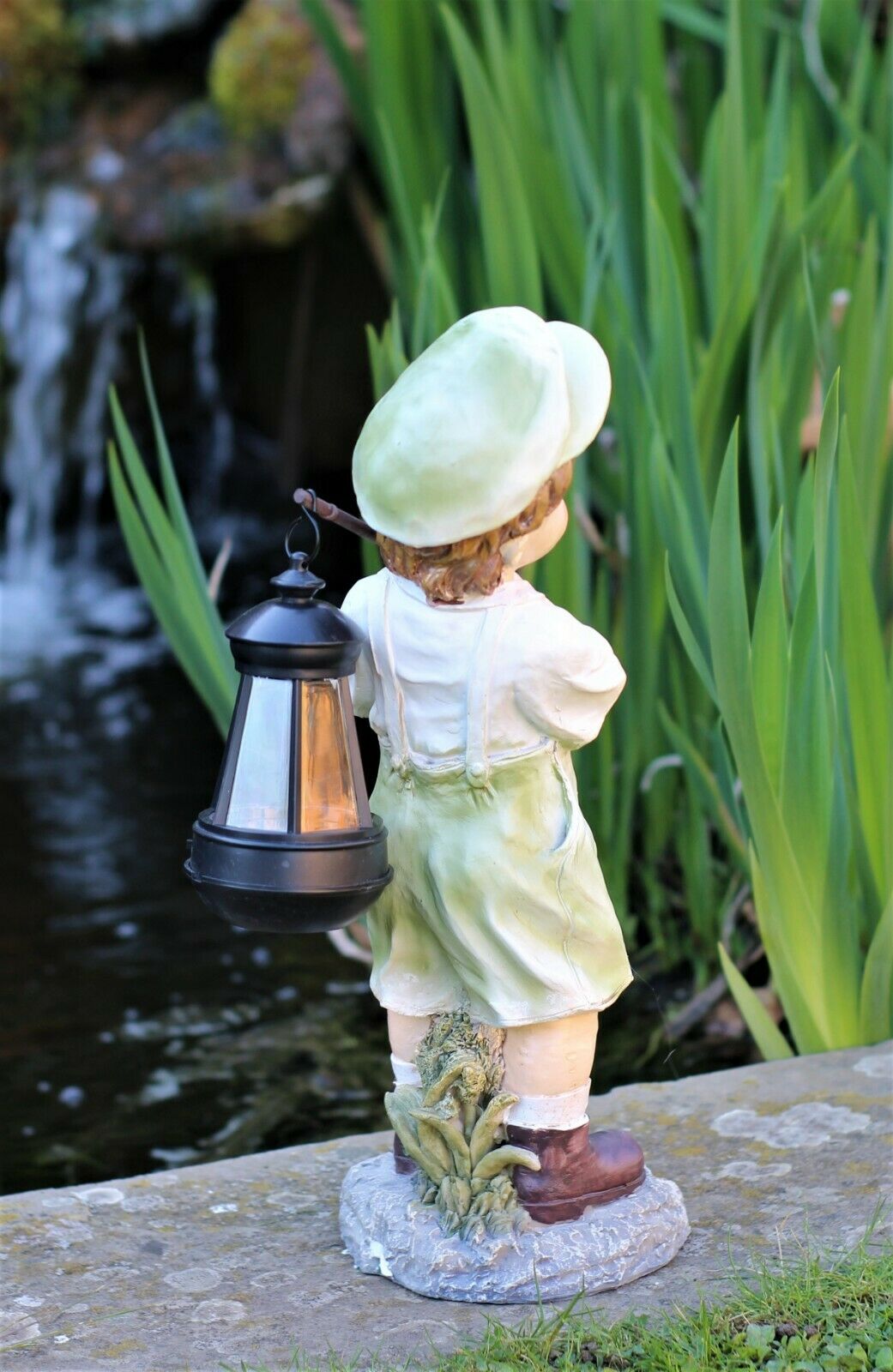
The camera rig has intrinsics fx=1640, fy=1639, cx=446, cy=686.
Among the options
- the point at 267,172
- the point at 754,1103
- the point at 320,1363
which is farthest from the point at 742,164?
the point at 267,172

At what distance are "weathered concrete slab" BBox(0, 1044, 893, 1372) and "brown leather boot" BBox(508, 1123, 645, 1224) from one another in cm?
9

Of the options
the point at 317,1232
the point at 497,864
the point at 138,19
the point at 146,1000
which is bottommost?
the point at 146,1000

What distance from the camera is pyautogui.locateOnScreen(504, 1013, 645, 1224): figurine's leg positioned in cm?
151

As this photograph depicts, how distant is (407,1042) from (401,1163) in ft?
0.47

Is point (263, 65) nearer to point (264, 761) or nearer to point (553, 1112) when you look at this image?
point (264, 761)

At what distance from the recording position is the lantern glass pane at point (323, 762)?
4.65 feet

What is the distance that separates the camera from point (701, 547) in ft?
7.01

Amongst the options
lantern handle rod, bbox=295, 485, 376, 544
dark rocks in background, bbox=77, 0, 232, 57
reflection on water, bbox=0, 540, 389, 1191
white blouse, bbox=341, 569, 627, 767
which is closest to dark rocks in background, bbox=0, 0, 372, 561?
dark rocks in background, bbox=77, 0, 232, 57

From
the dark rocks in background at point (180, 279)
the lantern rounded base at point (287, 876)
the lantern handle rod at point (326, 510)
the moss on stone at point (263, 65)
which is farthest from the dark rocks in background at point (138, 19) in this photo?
the lantern rounded base at point (287, 876)

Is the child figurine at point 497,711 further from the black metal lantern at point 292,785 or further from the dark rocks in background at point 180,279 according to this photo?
the dark rocks in background at point 180,279

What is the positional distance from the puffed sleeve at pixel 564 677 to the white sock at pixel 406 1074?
36cm

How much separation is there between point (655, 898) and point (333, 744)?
1316 mm

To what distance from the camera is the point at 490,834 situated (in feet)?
4.80

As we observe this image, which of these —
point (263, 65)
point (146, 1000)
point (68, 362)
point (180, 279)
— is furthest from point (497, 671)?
point (68, 362)
